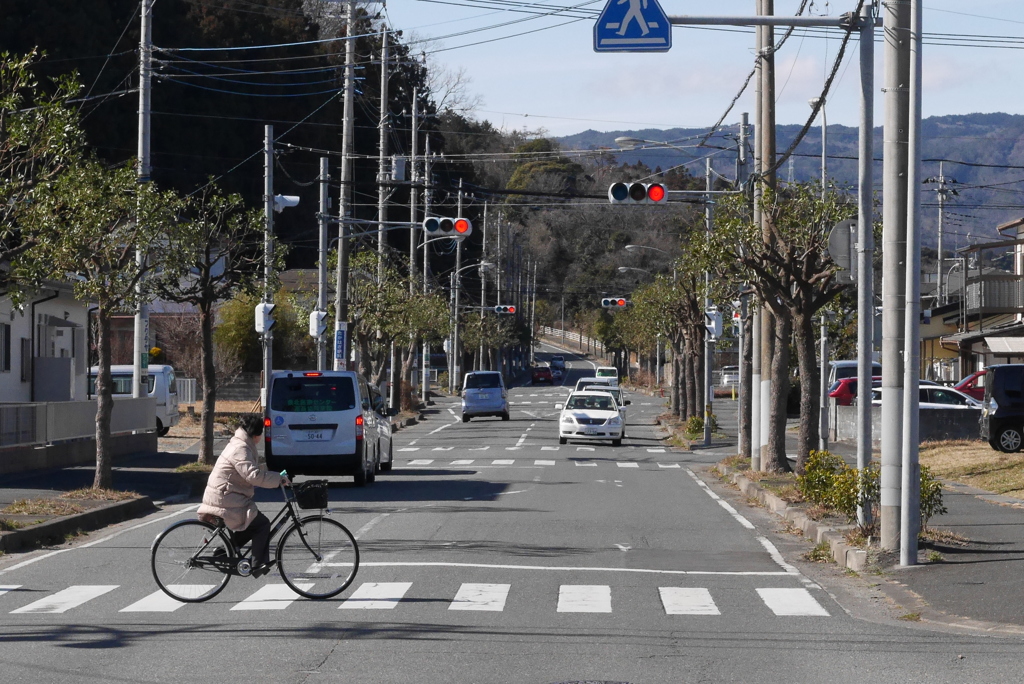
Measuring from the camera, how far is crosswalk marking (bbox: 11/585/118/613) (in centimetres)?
1005

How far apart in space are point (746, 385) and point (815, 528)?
1198 cm

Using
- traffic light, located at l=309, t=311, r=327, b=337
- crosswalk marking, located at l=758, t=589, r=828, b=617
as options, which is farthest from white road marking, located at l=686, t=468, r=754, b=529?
traffic light, located at l=309, t=311, r=327, b=337

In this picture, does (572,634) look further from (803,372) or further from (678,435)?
(678,435)

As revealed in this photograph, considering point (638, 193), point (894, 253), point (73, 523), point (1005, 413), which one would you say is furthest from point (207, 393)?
point (1005, 413)

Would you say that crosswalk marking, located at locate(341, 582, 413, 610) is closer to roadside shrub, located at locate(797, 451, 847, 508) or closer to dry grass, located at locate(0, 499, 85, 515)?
dry grass, located at locate(0, 499, 85, 515)

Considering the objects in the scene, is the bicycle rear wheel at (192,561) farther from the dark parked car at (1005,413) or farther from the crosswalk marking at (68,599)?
the dark parked car at (1005,413)

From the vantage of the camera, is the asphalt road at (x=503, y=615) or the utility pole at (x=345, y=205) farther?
the utility pole at (x=345, y=205)

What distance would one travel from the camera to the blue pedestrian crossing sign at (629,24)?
41.8ft

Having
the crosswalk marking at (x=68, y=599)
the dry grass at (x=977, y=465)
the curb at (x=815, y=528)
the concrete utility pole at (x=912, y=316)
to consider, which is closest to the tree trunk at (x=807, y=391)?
the curb at (x=815, y=528)

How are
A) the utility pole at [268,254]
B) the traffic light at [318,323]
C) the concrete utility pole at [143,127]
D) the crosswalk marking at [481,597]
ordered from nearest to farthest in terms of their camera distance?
the crosswalk marking at [481,597] → the utility pole at [268,254] → the concrete utility pole at [143,127] → the traffic light at [318,323]

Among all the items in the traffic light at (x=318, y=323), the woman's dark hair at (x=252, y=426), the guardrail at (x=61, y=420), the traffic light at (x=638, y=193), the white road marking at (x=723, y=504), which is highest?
the traffic light at (x=638, y=193)

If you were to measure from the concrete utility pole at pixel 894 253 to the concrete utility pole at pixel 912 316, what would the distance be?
38cm

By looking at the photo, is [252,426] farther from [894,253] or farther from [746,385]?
[746,385]

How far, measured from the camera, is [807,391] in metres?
20.6
